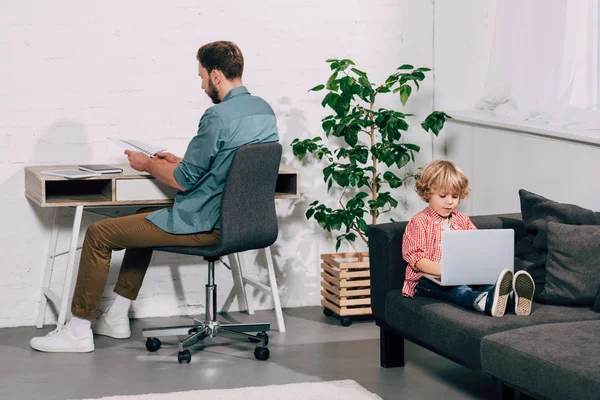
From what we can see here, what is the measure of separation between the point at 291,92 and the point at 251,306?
3.58 feet

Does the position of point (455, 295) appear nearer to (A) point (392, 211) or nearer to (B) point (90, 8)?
(A) point (392, 211)

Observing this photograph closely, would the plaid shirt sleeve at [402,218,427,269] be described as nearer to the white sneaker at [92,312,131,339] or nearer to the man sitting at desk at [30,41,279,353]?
the man sitting at desk at [30,41,279,353]

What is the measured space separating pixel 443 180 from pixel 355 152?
108cm

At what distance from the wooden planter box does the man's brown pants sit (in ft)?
2.85

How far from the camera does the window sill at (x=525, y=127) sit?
13.7 ft

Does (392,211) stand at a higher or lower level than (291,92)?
lower

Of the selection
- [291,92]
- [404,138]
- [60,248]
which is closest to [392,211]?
[404,138]

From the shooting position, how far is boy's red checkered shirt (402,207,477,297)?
151 inches

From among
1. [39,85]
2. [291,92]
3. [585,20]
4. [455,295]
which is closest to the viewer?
[455,295]

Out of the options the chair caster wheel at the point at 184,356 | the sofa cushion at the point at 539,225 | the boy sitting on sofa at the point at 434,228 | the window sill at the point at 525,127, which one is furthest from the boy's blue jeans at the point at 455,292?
the chair caster wheel at the point at 184,356

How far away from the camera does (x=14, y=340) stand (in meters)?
4.59

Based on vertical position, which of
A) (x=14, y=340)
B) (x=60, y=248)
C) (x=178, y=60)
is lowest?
(x=14, y=340)

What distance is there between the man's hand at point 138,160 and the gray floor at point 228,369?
2.53 ft

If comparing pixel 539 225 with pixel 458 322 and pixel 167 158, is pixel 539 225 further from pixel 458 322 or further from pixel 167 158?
pixel 167 158
